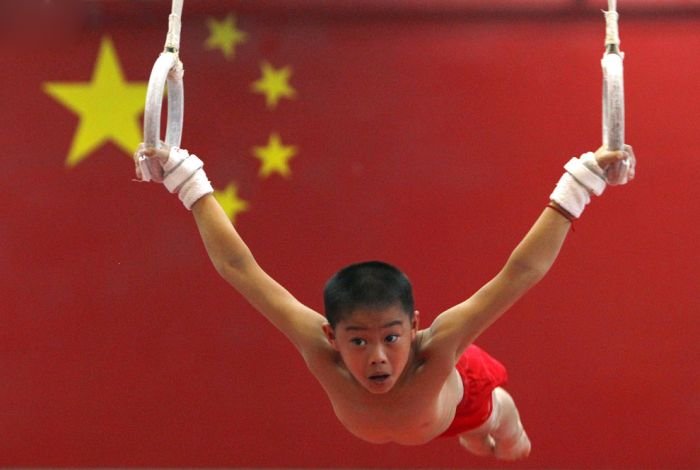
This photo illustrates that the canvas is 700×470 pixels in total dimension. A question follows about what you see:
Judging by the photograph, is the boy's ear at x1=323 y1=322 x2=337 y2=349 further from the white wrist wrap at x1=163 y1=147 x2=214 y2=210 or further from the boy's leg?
the boy's leg

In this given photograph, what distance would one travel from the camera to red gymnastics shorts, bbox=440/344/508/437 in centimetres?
242

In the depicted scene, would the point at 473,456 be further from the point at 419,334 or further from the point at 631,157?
the point at 631,157

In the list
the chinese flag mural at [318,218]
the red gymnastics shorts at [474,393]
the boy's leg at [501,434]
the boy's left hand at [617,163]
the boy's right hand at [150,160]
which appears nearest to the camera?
the boy's left hand at [617,163]

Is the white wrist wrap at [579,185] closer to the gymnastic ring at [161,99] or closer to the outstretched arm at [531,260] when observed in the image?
the outstretched arm at [531,260]

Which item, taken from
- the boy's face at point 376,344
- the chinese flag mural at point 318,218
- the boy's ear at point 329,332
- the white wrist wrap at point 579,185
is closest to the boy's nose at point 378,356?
the boy's face at point 376,344

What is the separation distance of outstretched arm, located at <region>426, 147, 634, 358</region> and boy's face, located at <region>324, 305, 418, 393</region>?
0.14m

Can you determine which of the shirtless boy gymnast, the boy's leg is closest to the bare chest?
the shirtless boy gymnast

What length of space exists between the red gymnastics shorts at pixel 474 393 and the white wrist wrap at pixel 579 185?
2.24 ft

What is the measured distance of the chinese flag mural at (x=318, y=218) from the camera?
357 centimetres

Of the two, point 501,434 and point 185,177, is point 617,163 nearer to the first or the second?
point 185,177

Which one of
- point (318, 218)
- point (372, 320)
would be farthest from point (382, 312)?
point (318, 218)

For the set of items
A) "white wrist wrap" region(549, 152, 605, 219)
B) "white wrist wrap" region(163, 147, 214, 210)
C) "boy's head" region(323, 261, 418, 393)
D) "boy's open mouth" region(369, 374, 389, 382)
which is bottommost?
"boy's open mouth" region(369, 374, 389, 382)

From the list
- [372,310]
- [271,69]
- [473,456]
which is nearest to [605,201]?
[473,456]

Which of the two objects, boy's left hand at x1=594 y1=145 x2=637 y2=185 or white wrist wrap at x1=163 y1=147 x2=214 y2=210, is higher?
white wrist wrap at x1=163 y1=147 x2=214 y2=210
